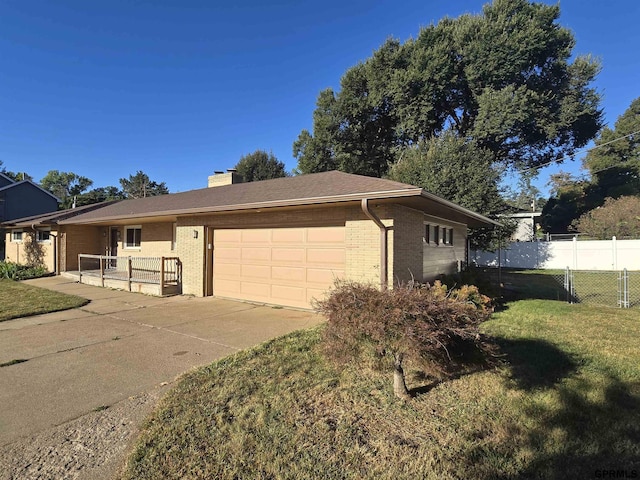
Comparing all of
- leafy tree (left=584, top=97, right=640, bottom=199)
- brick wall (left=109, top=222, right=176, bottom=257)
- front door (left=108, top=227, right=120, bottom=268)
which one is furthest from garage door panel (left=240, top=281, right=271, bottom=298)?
leafy tree (left=584, top=97, right=640, bottom=199)

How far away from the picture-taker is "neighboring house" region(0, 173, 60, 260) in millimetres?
A: 27156

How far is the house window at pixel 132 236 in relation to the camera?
51.0 feet

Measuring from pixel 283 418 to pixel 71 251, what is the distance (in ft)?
59.6

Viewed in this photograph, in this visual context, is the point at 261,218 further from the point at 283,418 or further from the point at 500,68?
the point at 500,68


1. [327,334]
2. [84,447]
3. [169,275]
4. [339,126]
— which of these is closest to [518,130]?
[339,126]

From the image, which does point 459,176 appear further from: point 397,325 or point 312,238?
point 397,325

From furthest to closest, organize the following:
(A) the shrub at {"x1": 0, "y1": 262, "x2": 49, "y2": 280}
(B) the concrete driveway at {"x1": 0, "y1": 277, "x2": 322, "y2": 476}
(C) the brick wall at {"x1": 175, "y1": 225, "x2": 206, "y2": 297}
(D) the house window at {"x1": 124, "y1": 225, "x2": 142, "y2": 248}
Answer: (A) the shrub at {"x1": 0, "y1": 262, "x2": 49, "y2": 280}
(D) the house window at {"x1": 124, "y1": 225, "x2": 142, "y2": 248}
(C) the brick wall at {"x1": 175, "y1": 225, "x2": 206, "y2": 297}
(B) the concrete driveway at {"x1": 0, "y1": 277, "x2": 322, "y2": 476}

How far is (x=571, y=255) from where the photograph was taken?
22156 mm

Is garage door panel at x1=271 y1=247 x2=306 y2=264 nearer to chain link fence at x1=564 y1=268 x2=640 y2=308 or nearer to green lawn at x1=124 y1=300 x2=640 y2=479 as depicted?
green lawn at x1=124 y1=300 x2=640 y2=479

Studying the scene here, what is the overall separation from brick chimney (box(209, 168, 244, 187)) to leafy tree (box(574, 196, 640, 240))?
26.0m

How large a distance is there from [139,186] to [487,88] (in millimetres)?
53263

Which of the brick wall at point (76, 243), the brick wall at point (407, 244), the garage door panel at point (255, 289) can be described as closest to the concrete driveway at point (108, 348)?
the garage door panel at point (255, 289)

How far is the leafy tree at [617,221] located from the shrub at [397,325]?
2814 cm

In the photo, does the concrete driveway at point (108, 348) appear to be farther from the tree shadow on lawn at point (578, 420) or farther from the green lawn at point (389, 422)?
the tree shadow on lawn at point (578, 420)
